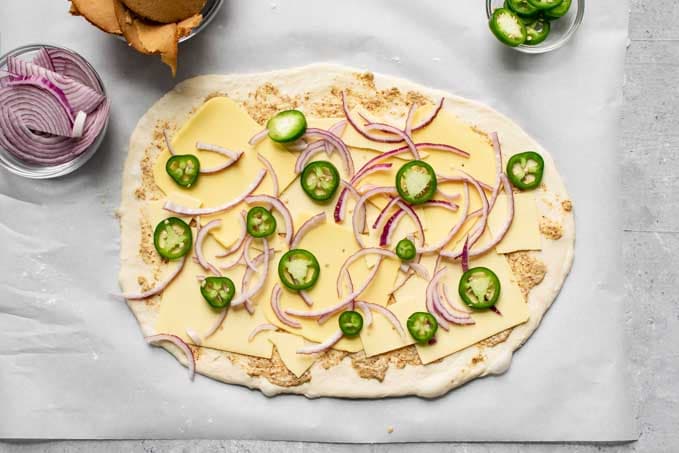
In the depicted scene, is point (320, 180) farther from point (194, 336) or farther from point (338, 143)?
point (194, 336)

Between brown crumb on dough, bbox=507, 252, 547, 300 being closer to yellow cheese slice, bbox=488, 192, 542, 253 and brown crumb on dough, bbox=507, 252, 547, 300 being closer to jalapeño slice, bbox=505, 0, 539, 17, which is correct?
yellow cheese slice, bbox=488, 192, 542, 253

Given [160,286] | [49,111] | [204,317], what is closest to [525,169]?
[204,317]

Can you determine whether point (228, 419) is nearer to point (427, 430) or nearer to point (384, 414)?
point (384, 414)

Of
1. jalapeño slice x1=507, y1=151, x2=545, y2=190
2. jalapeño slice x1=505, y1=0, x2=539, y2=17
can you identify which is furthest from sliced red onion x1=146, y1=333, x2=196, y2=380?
jalapeño slice x1=505, y1=0, x2=539, y2=17

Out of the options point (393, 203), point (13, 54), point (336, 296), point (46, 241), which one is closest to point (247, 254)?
point (336, 296)

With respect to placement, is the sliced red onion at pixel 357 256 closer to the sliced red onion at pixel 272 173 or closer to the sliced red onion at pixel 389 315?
the sliced red onion at pixel 389 315

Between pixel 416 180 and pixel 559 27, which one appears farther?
pixel 559 27
